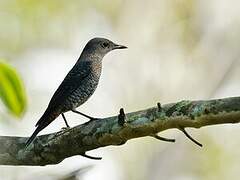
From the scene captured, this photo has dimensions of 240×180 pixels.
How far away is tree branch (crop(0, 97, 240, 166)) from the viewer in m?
3.45

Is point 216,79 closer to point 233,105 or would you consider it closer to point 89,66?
point 89,66

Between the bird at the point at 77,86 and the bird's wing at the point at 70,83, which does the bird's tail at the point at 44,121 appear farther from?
the bird's wing at the point at 70,83

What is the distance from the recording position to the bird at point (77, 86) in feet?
17.7

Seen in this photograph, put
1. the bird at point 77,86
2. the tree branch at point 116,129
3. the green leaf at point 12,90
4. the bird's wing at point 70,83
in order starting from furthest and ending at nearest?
the bird's wing at point 70,83 → the bird at point 77,86 → the tree branch at point 116,129 → the green leaf at point 12,90

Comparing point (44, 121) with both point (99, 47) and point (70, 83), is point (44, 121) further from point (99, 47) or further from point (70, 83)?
point (99, 47)

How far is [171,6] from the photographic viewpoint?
10617 mm


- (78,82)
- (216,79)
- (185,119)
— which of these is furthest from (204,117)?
(216,79)

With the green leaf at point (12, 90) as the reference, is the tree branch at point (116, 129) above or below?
below

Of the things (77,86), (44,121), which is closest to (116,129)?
(44,121)

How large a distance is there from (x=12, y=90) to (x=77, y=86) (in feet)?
11.1

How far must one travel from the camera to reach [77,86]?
5.86 m

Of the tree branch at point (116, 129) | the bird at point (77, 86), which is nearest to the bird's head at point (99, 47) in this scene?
the bird at point (77, 86)

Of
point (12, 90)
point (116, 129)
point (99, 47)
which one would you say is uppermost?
point (12, 90)

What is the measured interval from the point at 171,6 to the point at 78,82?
4920mm
